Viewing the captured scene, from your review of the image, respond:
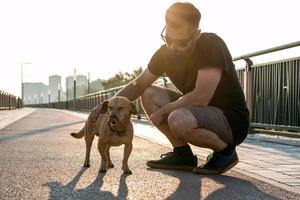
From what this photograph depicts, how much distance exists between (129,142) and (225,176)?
38.8 inches

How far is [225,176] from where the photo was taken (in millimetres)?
5312

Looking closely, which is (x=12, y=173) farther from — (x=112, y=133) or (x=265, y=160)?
(x=265, y=160)

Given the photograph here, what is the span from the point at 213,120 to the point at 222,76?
43 cm

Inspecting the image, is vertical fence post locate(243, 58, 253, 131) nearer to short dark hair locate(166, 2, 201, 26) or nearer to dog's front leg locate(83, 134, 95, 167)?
dog's front leg locate(83, 134, 95, 167)

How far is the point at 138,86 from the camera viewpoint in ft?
19.5

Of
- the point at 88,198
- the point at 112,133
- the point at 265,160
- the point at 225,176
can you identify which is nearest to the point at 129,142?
the point at 112,133

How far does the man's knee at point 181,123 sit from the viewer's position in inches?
203

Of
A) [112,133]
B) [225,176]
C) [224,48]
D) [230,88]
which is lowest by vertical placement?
[225,176]

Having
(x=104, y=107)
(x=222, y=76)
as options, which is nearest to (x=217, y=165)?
(x=222, y=76)

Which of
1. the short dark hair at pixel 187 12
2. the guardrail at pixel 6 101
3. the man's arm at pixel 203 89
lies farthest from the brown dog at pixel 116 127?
the guardrail at pixel 6 101

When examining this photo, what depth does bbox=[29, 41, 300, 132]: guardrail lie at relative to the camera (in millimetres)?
9543

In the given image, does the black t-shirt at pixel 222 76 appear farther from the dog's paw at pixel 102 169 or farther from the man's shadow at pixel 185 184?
the dog's paw at pixel 102 169

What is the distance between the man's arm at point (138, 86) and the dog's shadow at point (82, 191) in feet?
3.88

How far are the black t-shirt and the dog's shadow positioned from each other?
3.92ft
